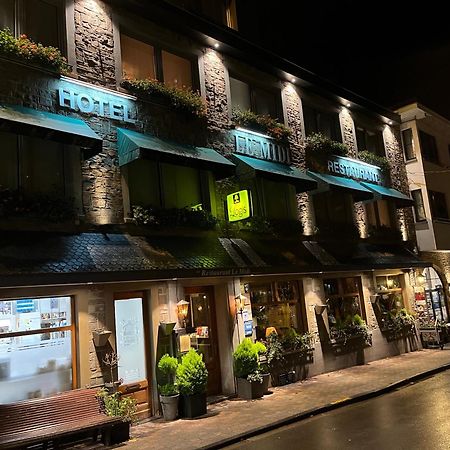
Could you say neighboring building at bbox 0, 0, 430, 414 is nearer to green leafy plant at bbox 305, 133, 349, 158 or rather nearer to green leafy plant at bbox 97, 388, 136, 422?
green leafy plant at bbox 305, 133, 349, 158

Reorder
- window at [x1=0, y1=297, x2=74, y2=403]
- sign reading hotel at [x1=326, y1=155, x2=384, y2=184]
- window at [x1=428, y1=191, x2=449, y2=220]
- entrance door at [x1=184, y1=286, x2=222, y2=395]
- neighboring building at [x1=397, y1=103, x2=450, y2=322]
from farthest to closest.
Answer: window at [x1=428, y1=191, x2=449, y2=220], neighboring building at [x1=397, y1=103, x2=450, y2=322], sign reading hotel at [x1=326, y1=155, x2=384, y2=184], entrance door at [x1=184, y1=286, x2=222, y2=395], window at [x1=0, y1=297, x2=74, y2=403]

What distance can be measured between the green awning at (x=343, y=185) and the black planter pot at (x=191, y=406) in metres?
7.51

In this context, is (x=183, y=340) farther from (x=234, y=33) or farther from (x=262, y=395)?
Result: (x=234, y=33)

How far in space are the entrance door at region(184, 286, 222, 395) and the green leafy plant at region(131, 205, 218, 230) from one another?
1.58 m

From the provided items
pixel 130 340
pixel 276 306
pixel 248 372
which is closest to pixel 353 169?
pixel 276 306

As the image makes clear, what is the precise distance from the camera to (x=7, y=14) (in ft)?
30.1

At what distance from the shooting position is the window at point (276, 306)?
1206cm

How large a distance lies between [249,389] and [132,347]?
2.92 m

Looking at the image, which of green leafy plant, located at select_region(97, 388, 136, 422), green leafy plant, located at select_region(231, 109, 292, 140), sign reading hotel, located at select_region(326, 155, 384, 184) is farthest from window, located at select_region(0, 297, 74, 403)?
sign reading hotel, located at select_region(326, 155, 384, 184)

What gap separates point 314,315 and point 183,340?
16.3ft

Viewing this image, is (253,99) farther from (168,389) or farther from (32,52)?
(168,389)

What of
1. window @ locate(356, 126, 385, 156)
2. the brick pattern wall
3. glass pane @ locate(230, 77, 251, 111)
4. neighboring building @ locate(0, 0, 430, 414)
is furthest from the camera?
window @ locate(356, 126, 385, 156)

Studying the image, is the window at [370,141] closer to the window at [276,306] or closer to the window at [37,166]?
the window at [276,306]

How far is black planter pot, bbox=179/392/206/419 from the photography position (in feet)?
29.7
